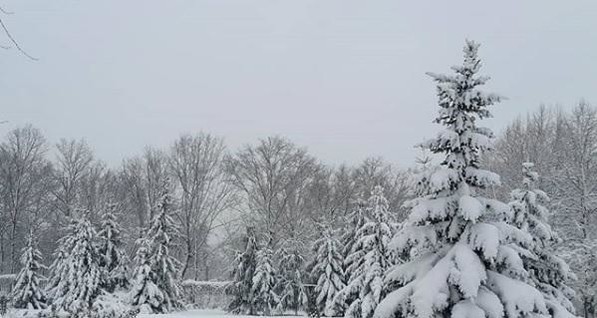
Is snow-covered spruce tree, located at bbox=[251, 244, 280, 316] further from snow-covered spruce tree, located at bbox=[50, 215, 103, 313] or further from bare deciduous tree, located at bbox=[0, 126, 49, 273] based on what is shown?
bare deciduous tree, located at bbox=[0, 126, 49, 273]

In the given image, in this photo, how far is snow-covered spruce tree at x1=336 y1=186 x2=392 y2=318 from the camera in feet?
64.3

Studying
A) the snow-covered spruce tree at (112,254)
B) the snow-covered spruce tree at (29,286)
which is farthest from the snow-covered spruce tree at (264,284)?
the snow-covered spruce tree at (29,286)

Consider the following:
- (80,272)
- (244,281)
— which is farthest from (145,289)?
(244,281)

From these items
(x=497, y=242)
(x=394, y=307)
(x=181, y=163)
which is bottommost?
(x=394, y=307)

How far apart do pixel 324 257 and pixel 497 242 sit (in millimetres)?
21883

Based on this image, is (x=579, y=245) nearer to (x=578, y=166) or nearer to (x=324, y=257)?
(x=578, y=166)

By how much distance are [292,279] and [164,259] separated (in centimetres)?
721

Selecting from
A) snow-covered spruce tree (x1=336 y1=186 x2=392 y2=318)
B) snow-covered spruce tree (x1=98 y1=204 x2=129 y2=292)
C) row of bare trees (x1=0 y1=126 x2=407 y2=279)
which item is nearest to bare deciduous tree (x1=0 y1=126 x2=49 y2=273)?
row of bare trees (x1=0 y1=126 x2=407 y2=279)

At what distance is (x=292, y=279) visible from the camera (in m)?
31.8

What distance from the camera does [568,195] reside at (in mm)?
31906

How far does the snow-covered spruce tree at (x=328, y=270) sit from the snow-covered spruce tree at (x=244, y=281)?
3.31 meters

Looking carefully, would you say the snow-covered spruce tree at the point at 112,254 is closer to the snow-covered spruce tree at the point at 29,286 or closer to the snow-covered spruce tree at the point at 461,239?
the snow-covered spruce tree at the point at 29,286

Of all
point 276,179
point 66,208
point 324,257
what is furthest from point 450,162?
point 66,208

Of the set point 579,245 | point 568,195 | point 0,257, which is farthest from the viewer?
point 0,257
